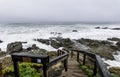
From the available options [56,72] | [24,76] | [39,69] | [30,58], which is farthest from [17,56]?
[39,69]

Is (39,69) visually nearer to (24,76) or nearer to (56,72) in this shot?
(56,72)

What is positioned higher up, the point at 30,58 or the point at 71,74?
the point at 30,58

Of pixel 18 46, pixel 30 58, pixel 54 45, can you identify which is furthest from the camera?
pixel 54 45

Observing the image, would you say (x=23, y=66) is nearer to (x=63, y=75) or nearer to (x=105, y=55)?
(x=63, y=75)

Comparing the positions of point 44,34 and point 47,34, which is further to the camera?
point 47,34

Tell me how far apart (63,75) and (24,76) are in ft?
5.13

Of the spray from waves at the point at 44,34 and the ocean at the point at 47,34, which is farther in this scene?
the spray from waves at the point at 44,34

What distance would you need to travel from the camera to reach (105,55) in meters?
20.0

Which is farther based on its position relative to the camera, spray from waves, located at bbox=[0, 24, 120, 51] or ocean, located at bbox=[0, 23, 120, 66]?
spray from waves, located at bbox=[0, 24, 120, 51]

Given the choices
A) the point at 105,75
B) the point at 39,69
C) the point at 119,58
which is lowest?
the point at 119,58

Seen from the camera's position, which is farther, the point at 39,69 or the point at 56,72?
the point at 39,69

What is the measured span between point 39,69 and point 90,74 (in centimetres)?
230

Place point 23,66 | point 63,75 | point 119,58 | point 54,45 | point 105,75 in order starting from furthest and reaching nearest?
point 54,45 < point 119,58 < point 23,66 < point 63,75 < point 105,75

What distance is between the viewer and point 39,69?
26.7ft
